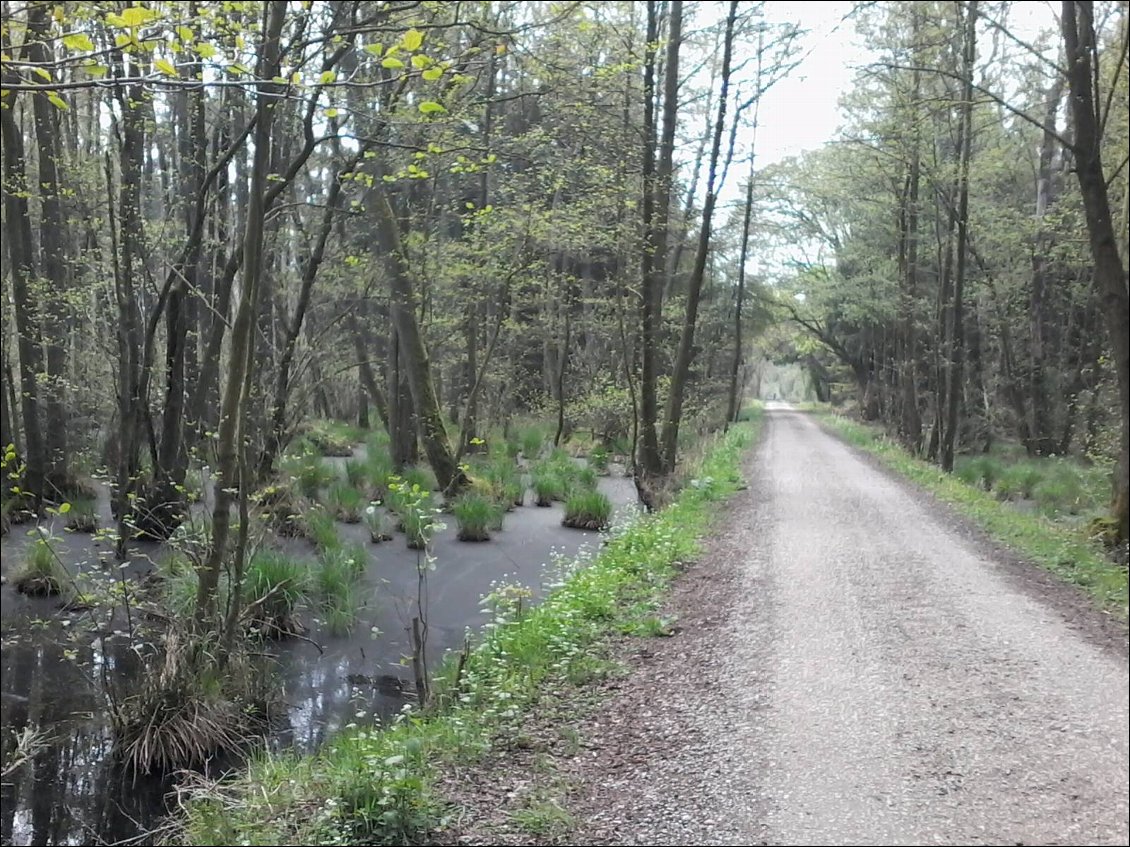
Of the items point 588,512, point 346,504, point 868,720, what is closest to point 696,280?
point 588,512

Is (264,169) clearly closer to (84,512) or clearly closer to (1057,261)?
(84,512)

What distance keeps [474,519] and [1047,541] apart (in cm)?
686

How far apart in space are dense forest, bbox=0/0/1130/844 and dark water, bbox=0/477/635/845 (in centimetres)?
46

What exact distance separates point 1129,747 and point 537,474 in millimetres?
11515

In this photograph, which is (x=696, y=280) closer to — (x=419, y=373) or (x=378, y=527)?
(x=419, y=373)

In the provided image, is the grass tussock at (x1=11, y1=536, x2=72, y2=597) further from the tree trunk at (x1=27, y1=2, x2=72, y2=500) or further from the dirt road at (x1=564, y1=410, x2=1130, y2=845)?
the dirt road at (x1=564, y1=410, x2=1130, y2=845)

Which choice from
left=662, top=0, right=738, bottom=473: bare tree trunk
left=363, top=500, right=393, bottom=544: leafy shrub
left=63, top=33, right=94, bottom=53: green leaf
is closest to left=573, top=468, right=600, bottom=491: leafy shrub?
left=662, top=0, right=738, bottom=473: bare tree trunk

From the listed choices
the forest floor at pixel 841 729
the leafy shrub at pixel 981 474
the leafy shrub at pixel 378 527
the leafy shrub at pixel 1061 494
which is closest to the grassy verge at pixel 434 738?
the forest floor at pixel 841 729

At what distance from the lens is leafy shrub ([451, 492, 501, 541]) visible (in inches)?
458

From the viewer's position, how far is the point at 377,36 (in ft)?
33.2

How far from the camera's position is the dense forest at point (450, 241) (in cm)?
662

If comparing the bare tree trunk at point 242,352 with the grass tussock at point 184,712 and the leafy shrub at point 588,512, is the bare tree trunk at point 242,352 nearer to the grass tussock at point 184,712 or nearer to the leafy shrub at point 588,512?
the grass tussock at point 184,712

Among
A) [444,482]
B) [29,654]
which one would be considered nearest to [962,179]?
[444,482]

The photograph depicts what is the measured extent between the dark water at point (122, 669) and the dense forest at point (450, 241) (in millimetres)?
461
